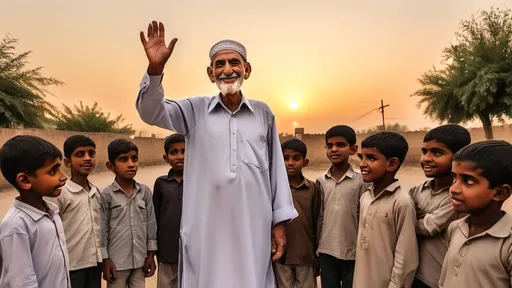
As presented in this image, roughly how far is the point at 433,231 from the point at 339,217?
0.83 metres

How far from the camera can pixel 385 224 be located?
2.39 meters

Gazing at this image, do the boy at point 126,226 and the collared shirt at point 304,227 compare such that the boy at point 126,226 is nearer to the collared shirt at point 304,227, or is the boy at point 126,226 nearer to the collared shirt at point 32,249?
the collared shirt at point 32,249

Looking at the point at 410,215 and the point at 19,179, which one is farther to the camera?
the point at 410,215

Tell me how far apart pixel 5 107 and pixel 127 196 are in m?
10.9

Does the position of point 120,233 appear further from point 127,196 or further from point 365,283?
point 365,283

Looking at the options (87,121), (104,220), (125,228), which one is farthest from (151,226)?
(87,121)

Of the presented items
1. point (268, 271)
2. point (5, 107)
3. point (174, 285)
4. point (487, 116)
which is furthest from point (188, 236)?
point (487, 116)

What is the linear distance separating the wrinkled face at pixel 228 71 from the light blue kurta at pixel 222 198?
0.31 feet

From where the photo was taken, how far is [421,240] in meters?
2.41

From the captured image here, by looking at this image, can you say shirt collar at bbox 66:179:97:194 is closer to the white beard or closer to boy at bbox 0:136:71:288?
boy at bbox 0:136:71:288

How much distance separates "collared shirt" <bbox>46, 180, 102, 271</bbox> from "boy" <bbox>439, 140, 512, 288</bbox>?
2.30 metres

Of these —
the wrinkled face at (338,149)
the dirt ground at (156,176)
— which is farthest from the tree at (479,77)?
the wrinkled face at (338,149)

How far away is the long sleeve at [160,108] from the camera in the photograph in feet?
5.93

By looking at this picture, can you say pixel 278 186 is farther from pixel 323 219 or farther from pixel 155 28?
pixel 323 219
